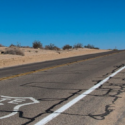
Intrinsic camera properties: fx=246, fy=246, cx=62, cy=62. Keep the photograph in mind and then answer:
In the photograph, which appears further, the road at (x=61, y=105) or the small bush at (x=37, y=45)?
the small bush at (x=37, y=45)

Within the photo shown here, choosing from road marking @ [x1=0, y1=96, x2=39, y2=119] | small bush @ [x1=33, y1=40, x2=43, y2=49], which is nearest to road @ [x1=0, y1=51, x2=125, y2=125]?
road marking @ [x1=0, y1=96, x2=39, y2=119]

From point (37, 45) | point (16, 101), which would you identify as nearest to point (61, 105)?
point (16, 101)

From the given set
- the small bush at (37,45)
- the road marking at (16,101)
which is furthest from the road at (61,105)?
the small bush at (37,45)

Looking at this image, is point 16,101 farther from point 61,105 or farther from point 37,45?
point 37,45

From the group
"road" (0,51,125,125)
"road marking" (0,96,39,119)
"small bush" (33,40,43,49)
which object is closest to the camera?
"road" (0,51,125,125)

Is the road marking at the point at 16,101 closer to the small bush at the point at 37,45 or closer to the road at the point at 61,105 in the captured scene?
the road at the point at 61,105

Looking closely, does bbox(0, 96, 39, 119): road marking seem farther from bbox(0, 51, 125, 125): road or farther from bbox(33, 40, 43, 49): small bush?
bbox(33, 40, 43, 49): small bush

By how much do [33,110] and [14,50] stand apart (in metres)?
37.1

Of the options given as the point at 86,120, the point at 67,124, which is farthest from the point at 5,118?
the point at 86,120

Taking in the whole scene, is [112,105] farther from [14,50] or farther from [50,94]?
[14,50]

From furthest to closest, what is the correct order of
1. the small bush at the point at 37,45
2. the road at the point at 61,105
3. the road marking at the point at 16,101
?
the small bush at the point at 37,45 < the road marking at the point at 16,101 < the road at the point at 61,105

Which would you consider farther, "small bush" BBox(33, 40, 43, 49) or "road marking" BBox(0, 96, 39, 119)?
"small bush" BBox(33, 40, 43, 49)

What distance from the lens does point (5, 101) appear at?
7527 millimetres

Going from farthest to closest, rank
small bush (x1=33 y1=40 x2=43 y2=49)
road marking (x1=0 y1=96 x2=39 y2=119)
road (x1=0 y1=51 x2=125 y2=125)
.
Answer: small bush (x1=33 y1=40 x2=43 y2=49)
road marking (x1=0 y1=96 x2=39 y2=119)
road (x1=0 y1=51 x2=125 y2=125)
